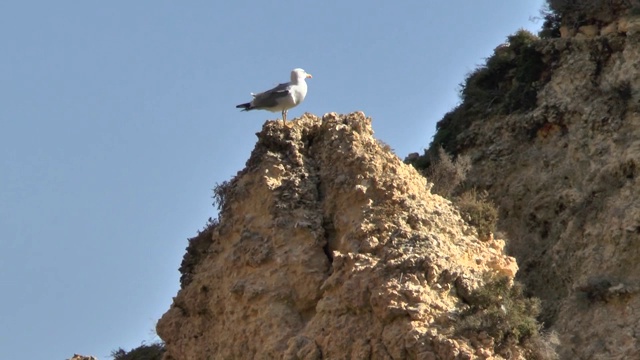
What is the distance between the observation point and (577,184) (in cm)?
2339

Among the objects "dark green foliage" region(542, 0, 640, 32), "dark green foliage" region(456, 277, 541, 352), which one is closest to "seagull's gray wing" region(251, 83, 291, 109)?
"dark green foliage" region(456, 277, 541, 352)

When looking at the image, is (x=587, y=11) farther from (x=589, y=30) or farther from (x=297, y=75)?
(x=297, y=75)

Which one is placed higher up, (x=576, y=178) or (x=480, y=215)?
A: (x=576, y=178)

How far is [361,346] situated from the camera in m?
16.5

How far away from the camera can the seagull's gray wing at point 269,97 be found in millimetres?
20812

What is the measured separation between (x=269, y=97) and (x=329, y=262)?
3.51 metres

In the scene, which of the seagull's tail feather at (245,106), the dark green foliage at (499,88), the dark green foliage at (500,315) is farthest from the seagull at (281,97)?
the dark green foliage at (499,88)

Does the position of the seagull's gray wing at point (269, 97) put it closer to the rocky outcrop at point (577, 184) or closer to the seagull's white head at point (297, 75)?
the seagull's white head at point (297, 75)

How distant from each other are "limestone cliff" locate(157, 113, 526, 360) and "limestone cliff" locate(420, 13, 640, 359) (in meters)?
1.84

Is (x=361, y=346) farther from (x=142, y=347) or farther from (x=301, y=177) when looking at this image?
(x=142, y=347)

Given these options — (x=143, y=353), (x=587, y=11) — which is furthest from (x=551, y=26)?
(x=143, y=353)

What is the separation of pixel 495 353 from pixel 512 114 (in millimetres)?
10115

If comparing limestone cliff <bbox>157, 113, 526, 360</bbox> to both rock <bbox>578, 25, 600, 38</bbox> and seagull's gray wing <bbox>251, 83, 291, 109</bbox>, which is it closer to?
seagull's gray wing <bbox>251, 83, 291, 109</bbox>

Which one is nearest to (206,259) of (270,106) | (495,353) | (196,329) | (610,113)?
(196,329)
